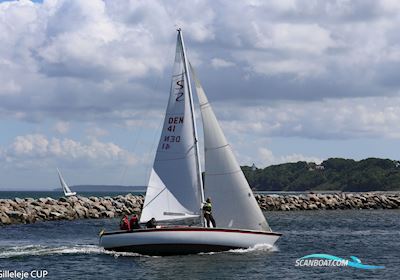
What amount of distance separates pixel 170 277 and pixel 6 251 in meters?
12.0

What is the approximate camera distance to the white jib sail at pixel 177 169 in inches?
1347

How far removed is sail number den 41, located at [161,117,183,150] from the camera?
34.4 m

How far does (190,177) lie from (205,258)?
3.96 meters

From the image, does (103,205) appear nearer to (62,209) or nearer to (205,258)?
(62,209)

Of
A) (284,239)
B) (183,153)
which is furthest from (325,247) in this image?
(183,153)

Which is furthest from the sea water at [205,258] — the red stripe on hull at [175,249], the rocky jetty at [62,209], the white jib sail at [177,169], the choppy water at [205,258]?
the rocky jetty at [62,209]

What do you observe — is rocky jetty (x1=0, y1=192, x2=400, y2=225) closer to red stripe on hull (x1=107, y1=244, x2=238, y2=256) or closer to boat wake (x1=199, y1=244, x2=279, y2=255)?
red stripe on hull (x1=107, y1=244, x2=238, y2=256)

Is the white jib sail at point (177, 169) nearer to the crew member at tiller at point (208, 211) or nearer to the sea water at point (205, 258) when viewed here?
the crew member at tiller at point (208, 211)

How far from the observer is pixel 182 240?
32656mm

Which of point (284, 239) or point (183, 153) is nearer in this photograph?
point (183, 153)

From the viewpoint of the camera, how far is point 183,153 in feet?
113

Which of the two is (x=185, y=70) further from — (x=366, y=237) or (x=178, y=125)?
(x=366, y=237)

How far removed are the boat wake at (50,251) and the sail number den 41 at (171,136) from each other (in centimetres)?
528

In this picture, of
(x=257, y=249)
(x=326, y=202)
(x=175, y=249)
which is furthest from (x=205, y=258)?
(x=326, y=202)
